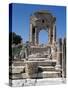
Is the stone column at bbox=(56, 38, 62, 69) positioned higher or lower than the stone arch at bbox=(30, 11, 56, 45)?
lower

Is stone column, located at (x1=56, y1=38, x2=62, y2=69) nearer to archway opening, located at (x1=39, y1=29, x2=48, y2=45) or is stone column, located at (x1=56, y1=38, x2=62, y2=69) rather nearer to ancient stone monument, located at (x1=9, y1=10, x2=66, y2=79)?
ancient stone monument, located at (x1=9, y1=10, x2=66, y2=79)

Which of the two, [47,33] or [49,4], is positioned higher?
[49,4]

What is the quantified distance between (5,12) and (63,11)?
0.55 meters

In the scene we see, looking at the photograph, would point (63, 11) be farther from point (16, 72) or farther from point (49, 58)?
point (16, 72)

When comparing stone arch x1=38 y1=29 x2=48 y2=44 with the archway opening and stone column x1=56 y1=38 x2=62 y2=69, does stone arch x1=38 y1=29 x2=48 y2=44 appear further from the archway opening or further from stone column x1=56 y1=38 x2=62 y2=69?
stone column x1=56 y1=38 x2=62 y2=69

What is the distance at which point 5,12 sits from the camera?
8.55ft

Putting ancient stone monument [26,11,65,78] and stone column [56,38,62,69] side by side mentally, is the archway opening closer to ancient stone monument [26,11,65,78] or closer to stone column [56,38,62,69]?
ancient stone monument [26,11,65,78]

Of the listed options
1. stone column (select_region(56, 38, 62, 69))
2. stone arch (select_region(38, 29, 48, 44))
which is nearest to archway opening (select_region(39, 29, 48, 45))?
stone arch (select_region(38, 29, 48, 44))

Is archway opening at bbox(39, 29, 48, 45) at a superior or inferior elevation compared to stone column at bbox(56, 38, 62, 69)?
superior

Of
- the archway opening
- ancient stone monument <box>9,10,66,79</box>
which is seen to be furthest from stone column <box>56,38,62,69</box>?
the archway opening

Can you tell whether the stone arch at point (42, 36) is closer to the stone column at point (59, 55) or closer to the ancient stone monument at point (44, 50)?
the ancient stone monument at point (44, 50)

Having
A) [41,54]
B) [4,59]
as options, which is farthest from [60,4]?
[4,59]

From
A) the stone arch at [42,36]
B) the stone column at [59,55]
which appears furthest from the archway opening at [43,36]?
the stone column at [59,55]

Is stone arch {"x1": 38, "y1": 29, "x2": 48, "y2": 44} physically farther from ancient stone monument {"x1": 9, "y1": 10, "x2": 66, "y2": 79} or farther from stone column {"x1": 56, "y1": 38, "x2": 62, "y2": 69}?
stone column {"x1": 56, "y1": 38, "x2": 62, "y2": 69}
